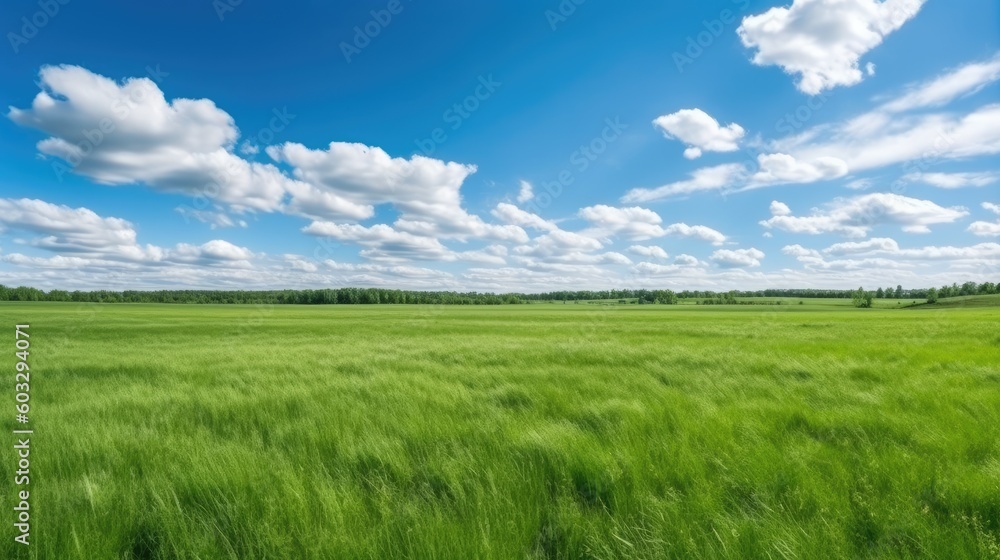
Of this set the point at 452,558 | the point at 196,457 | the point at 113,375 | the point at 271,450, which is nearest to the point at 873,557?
the point at 452,558

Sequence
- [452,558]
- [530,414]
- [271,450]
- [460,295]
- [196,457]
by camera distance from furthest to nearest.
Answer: [460,295]
[530,414]
[271,450]
[196,457]
[452,558]

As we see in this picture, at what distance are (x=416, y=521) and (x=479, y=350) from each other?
13184mm

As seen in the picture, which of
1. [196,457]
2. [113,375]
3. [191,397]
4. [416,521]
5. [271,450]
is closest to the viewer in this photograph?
[416,521]

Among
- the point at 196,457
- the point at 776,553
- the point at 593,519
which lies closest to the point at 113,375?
the point at 196,457

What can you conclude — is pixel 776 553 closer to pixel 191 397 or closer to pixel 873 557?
pixel 873 557

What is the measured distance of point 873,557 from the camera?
9.38 feet

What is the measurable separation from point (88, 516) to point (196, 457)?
1151mm

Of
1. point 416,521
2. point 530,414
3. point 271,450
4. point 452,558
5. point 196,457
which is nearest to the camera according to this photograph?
point 452,558

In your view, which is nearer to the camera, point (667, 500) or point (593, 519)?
A: point (593, 519)

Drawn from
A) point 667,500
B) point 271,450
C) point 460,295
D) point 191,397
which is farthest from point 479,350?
point 460,295

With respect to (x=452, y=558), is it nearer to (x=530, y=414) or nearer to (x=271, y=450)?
(x=271, y=450)

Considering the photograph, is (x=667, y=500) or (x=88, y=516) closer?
(x=88, y=516)

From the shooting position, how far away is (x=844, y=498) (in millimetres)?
3555

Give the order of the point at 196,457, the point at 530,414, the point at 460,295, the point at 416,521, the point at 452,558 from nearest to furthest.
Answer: the point at 452,558
the point at 416,521
the point at 196,457
the point at 530,414
the point at 460,295
